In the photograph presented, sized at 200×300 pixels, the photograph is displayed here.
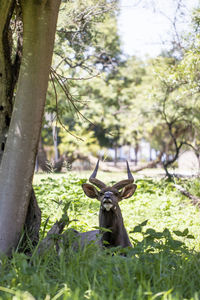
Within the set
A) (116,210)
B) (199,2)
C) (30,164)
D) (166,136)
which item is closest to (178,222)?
(116,210)

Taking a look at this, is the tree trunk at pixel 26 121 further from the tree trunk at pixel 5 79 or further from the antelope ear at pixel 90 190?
the antelope ear at pixel 90 190

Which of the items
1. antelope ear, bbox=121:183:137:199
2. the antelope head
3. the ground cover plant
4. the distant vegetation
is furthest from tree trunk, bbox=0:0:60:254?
the distant vegetation

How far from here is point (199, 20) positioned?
1061 centimetres

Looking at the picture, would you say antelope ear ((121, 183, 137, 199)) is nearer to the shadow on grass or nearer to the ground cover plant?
the ground cover plant

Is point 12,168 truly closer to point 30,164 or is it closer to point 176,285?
point 30,164

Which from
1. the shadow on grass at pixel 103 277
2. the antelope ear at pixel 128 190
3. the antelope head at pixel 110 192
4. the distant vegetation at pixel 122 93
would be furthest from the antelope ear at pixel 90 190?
the distant vegetation at pixel 122 93

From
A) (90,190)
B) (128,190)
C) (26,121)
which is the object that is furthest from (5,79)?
(128,190)

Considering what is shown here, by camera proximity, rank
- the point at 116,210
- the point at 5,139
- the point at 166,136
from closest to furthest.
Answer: the point at 5,139, the point at 116,210, the point at 166,136

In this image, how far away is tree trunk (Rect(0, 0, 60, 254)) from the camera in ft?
14.8

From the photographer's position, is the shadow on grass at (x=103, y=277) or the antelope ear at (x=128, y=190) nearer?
the shadow on grass at (x=103, y=277)

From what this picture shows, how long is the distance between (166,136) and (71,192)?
26850mm

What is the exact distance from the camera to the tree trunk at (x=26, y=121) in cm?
452

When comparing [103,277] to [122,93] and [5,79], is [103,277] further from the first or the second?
[122,93]

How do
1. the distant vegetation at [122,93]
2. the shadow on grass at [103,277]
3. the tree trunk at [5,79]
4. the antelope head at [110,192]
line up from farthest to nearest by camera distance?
the distant vegetation at [122,93]
the antelope head at [110,192]
the tree trunk at [5,79]
the shadow on grass at [103,277]
